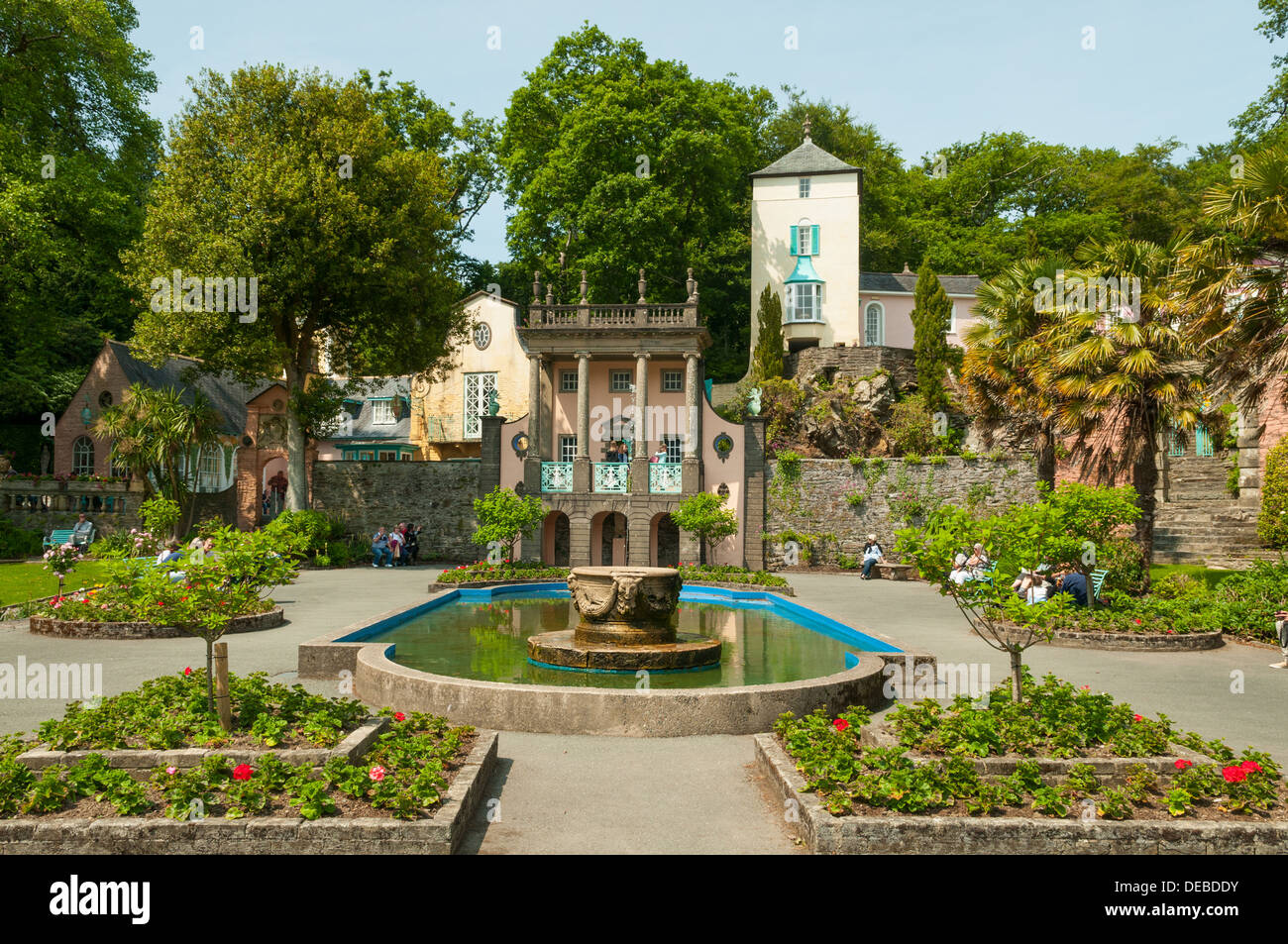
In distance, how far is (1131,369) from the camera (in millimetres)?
18938

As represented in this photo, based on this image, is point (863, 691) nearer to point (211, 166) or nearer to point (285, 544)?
point (285, 544)

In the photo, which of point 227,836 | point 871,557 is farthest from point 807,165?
point 227,836

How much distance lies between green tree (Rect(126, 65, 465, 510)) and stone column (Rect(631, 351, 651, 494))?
729 cm

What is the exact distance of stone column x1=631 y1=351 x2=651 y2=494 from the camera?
29734mm

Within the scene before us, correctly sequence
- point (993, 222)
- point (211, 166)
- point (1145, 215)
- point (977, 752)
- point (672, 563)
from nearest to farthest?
point (977, 752)
point (211, 166)
point (672, 563)
point (1145, 215)
point (993, 222)

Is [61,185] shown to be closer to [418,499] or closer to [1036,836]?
[418,499]

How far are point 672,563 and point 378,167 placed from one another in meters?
16.6

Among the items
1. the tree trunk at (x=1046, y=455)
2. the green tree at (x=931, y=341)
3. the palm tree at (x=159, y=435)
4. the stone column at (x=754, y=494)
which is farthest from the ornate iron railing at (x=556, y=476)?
the green tree at (x=931, y=341)

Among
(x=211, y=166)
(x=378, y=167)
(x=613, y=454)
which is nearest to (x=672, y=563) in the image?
(x=613, y=454)

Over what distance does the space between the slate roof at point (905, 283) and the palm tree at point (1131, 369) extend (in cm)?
2558

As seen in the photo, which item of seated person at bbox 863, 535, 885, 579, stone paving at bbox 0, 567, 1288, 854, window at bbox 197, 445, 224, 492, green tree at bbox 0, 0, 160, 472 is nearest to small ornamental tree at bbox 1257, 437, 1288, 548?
seated person at bbox 863, 535, 885, 579

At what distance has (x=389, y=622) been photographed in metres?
14.6

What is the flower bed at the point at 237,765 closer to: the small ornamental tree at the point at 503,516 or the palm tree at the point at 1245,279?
the palm tree at the point at 1245,279

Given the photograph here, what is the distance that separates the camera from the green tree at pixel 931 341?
123 feet
